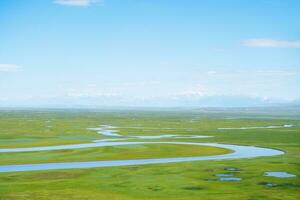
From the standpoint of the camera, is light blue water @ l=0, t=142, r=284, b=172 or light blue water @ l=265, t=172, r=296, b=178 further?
light blue water @ l=0, t=142, r=284, b=172

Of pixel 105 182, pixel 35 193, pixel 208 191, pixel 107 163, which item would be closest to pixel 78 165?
pixel 107 163

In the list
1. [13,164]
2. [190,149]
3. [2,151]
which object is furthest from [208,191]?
[2,151]

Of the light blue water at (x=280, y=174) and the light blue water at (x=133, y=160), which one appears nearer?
the light blue water at (x=280, y=174)

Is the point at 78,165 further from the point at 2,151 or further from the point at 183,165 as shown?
the point at 2,151

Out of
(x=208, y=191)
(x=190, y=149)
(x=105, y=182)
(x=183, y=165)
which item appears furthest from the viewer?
(x=190, y=149)

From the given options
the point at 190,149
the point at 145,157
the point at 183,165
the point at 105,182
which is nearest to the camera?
the point at 105,182

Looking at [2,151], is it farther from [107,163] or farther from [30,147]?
[107,163]

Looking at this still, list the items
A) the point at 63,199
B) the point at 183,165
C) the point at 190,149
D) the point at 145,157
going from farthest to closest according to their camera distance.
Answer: the point at 190,149 → the point at 145,157 → the point at 183,165 → the point at 63,199

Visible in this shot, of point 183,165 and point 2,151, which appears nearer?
point 183,165

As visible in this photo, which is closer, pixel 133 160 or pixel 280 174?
pixel 280 174
